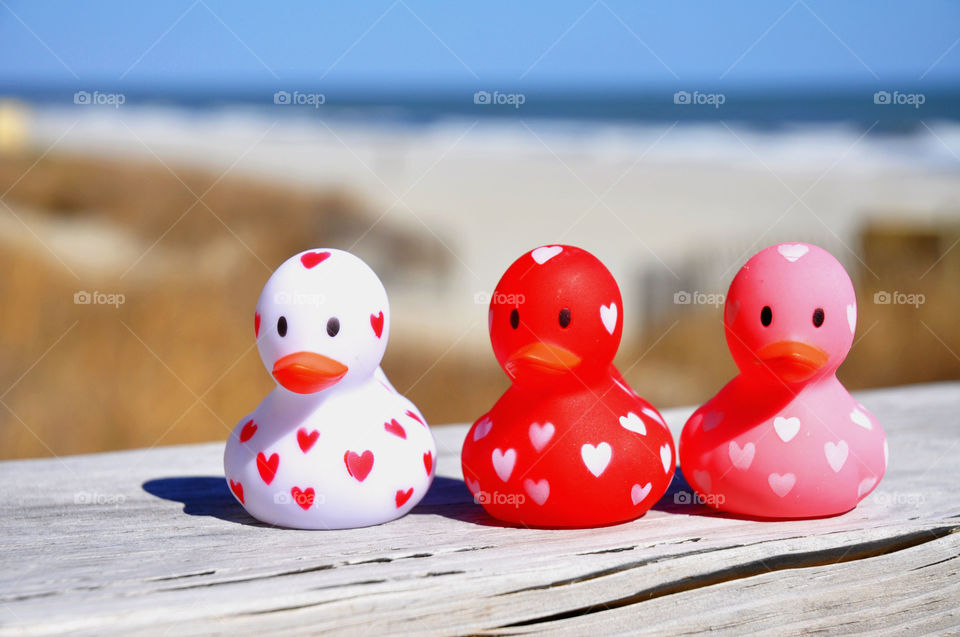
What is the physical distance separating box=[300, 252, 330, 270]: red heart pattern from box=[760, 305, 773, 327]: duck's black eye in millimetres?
968

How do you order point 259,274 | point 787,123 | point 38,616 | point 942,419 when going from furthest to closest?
point 787,123, point 259,274, point 942,419, point 38,616

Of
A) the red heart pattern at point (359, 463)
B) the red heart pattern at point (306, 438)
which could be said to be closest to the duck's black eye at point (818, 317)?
the red heart pattern at point (359, 463)

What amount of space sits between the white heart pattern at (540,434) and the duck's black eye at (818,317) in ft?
2.03

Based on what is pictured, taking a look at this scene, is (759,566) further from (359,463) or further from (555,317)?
(359,463)

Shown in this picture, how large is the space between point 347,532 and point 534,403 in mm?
499

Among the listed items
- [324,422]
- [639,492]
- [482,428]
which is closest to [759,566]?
[639,492]

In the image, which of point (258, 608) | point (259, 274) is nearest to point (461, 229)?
point (259, 274)

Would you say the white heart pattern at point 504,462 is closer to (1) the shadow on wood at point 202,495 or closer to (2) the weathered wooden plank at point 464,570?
(2) the weathered wooden plank at point 464,570

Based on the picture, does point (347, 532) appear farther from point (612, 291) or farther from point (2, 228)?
point (2, 228)

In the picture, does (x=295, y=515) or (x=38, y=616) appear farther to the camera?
(x=295, y=515)

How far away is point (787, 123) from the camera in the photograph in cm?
1306

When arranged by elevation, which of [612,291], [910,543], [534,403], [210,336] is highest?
[210,336]

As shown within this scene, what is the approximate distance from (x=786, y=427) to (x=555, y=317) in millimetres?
593

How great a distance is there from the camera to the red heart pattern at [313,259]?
80.4 inches
